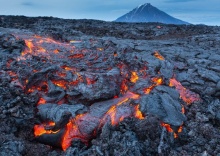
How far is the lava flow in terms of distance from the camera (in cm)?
1141

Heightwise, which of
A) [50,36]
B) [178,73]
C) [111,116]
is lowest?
[111,116]

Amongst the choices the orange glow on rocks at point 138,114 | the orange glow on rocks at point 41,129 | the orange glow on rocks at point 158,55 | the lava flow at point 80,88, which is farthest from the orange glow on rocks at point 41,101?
the orange glow on rocks at point 158,55

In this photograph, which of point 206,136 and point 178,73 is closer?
point 206,136

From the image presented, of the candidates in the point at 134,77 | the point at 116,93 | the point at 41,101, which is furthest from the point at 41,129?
the point at 134,77

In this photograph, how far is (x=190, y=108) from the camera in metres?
12.9

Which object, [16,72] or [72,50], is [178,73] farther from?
[16,72]

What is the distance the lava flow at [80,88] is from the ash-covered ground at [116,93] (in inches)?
2.1

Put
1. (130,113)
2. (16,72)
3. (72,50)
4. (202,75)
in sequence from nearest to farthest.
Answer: (130,113)
(16,72)
(202,75)
(72,50)

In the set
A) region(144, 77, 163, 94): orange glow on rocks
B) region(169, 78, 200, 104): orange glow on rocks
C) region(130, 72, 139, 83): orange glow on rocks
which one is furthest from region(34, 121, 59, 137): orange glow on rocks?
region(169, 78, 200, 104): orange glow on rocks

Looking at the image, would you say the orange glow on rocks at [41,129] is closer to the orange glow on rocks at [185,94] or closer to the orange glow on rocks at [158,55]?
the orange glow on rocks at [185,94]

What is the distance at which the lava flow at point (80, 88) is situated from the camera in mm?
11414

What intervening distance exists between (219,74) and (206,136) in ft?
19.6

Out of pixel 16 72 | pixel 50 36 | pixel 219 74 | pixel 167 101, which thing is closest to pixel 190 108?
pixel 167 101

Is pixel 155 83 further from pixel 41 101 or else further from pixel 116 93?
pixel 41 101
